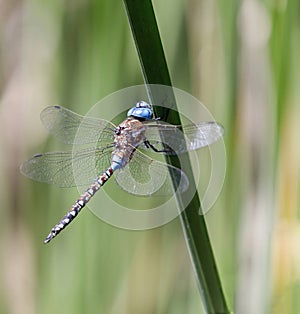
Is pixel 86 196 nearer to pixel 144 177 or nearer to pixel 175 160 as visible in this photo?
pixel 144 177

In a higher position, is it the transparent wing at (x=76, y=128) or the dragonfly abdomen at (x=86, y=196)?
the transparent wing at (x=76, y=128)

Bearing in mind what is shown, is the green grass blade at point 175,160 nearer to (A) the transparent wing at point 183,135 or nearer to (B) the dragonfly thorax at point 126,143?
(A) the transparent wing at point 183,135

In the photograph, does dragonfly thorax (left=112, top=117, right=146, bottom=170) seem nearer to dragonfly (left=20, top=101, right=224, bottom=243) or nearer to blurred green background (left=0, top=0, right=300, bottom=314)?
dragonfly (left=20, top=101, right=224, bottom=243)

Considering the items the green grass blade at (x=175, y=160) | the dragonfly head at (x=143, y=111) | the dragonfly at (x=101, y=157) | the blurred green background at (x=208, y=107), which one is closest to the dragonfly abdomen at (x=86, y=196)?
the dragonfly at (x=101, y=157)

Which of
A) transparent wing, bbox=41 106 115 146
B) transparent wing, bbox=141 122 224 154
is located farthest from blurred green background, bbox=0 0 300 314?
transparent wing, bbox=141 122 224 154

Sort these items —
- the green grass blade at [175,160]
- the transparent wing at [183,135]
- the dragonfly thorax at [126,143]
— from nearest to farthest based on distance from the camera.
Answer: the green grass blade at [175,160] < the transparent wing at [183,135] < the dragonfly thorax at [126,143]

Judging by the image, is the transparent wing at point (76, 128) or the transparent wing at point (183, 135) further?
the transparent wing at point (76, 128)
